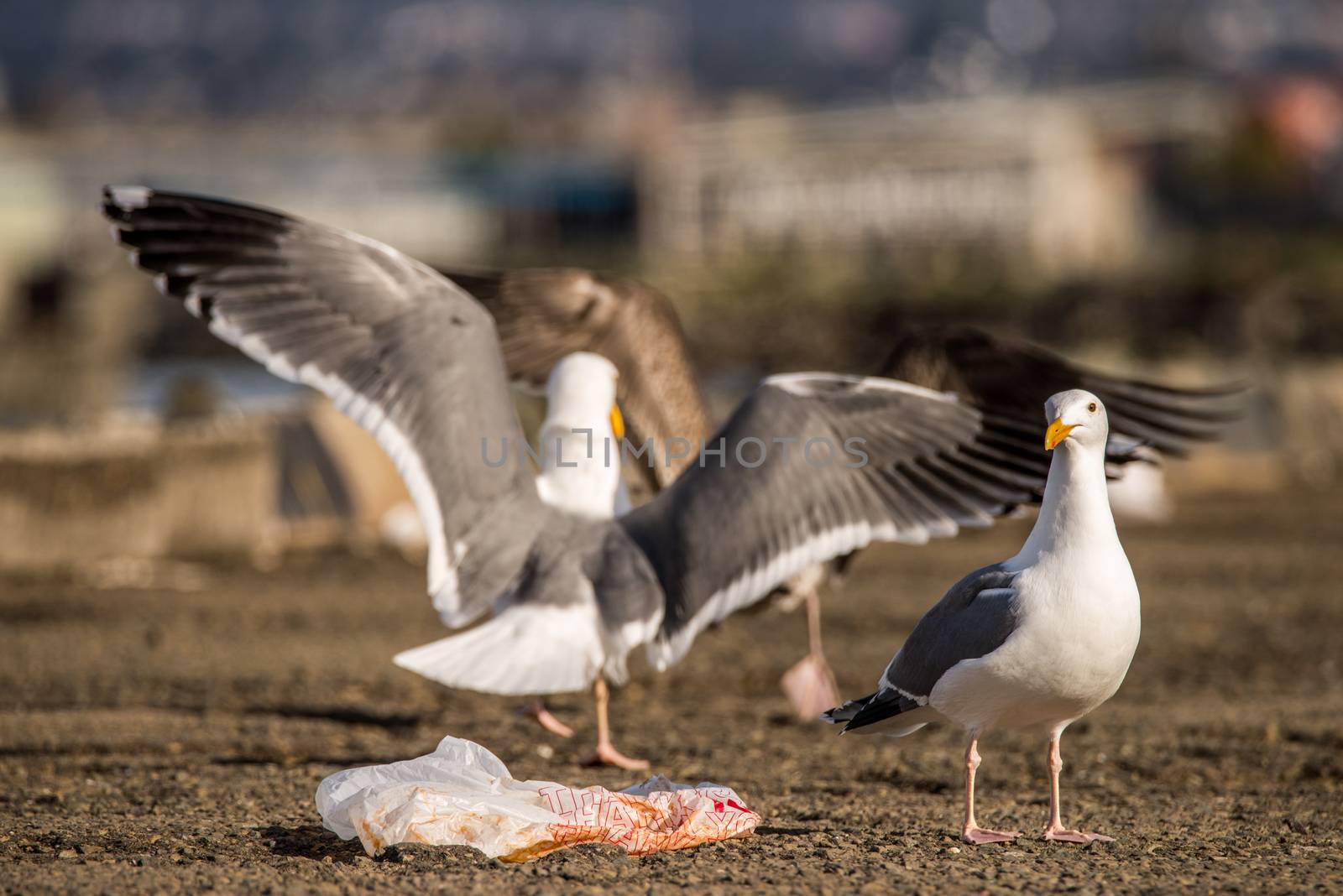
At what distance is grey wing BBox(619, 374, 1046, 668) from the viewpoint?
19.8 feet

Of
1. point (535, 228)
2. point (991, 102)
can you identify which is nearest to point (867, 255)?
point (991, 102)

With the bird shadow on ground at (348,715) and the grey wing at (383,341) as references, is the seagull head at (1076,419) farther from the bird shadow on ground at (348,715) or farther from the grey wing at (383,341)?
the bird shadow on ground at (348,715)

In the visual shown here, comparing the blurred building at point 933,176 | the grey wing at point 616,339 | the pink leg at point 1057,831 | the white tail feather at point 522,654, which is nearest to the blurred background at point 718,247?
the blurred building at point 933,176

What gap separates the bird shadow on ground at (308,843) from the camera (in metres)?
4.69

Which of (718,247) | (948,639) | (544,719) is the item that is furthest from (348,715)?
(718,247)

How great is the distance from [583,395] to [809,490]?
112cm

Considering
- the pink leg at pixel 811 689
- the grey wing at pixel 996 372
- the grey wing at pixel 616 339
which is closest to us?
the grey wing at pixel 996 372

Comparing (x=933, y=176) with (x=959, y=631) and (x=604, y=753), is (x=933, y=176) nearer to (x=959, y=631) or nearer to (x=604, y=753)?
(x=604, y=753)

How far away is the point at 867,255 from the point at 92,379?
29.9m

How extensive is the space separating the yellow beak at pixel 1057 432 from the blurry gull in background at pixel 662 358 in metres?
2.59

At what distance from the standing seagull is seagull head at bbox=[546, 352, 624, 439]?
2122 mm

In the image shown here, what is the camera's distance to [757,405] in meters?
6.06

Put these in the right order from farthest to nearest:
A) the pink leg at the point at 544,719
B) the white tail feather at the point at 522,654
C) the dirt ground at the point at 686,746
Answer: the pink leg at the point at 544,719
the white tail feather at the point at 522,654
the dirt ground at the point at 686,746

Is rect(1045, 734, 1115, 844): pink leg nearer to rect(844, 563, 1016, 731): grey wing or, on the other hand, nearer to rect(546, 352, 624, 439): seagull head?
rect(844, 563, 1016, 731): grey wing
